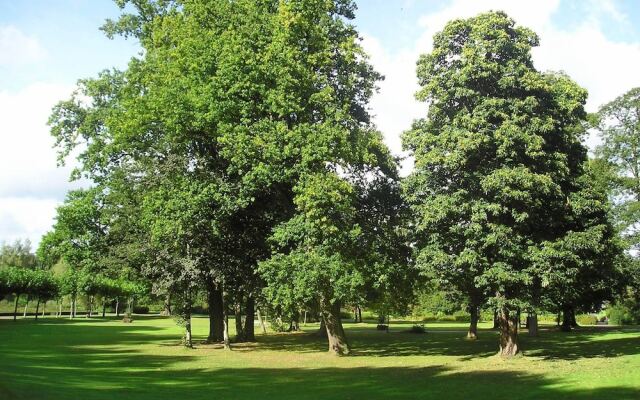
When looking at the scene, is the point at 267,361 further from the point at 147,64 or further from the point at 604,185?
the point at 604,185

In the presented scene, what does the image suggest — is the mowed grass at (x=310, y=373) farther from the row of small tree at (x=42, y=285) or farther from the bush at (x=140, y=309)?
the bush at (x=140, y=309)

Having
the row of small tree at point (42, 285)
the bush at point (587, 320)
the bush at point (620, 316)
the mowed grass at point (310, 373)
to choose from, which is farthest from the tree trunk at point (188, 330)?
the bush at point (587, 320)

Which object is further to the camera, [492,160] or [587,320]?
[587,320]

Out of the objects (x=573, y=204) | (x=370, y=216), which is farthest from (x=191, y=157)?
(x=573, y=204)

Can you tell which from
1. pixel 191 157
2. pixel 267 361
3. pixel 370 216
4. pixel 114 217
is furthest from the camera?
pixel 114 217

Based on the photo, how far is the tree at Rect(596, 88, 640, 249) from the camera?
43.2 meters

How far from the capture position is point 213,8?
32188 mm

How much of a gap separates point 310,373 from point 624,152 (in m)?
33.4

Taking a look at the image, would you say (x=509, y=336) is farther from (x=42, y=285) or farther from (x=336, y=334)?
(x=42, y=285)

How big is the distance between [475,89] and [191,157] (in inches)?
659

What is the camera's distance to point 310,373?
24109 mm

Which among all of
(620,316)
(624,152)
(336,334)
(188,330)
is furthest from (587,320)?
(188,330)

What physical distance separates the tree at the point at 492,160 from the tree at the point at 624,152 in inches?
669

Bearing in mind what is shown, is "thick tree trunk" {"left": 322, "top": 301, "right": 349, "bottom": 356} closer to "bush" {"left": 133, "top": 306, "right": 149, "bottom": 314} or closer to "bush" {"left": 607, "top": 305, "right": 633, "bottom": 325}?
"bush" {"left": 607, "top": 305, "right": 633, "bottom": 325}
